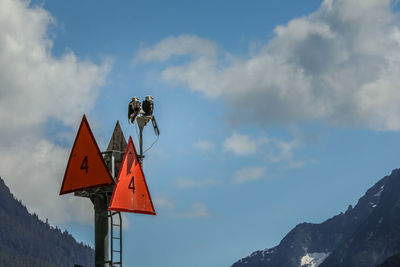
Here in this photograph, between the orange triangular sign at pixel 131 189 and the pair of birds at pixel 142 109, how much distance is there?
6.44 ft

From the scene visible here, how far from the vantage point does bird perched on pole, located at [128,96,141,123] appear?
75.8 ft

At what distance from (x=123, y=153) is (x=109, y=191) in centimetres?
143

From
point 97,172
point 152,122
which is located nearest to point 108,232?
point 97,172

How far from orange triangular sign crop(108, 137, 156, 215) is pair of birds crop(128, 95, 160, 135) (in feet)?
6.44

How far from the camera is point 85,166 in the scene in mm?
21000

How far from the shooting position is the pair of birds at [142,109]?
23125mm

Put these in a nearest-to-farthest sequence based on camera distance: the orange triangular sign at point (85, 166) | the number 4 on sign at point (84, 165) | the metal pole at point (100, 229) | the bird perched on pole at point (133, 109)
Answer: the orange triangular sign at point (85, 166)
the number 4 on sign at point (84, 165)
the metal pole at point (100, 229)
the bird perched on pole at point (133, 109)

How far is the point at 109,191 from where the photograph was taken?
2127 centimetres

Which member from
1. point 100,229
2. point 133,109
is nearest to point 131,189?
point 100,229

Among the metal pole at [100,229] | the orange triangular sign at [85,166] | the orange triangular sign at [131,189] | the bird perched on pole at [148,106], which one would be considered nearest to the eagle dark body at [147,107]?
the bird perched on pole at [148,106]

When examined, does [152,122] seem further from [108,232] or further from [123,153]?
[108,232]

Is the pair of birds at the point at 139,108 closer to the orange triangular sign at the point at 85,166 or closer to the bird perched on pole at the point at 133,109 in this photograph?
the bird perched on pole at the point at 133,109

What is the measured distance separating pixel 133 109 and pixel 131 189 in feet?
Answer: 9.78

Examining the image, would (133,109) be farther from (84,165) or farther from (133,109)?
(84,165)
